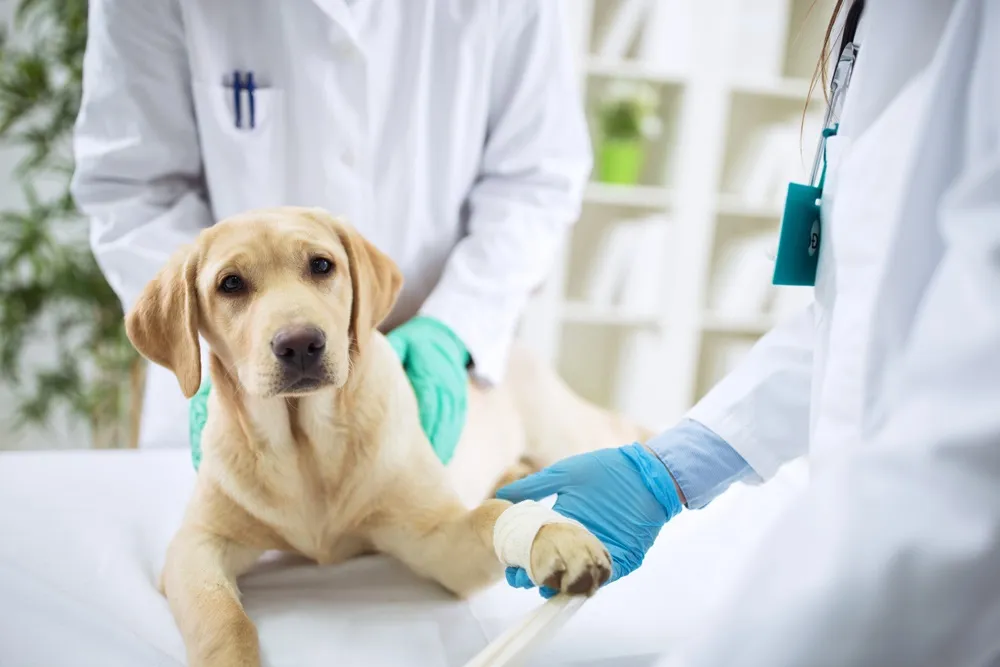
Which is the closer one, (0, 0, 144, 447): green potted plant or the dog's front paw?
the dog's front paw

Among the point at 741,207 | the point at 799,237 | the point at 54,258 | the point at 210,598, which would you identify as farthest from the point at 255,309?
the point at 741,207

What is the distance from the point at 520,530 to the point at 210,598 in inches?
12.2

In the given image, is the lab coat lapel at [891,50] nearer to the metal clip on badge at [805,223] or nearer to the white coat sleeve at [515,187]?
the metal clip on badge at [805,223]

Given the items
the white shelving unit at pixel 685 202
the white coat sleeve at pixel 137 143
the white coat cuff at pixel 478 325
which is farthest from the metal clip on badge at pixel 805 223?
the white shelving unit at pixel 685 202

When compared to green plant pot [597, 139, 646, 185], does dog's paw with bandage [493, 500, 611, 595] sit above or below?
below

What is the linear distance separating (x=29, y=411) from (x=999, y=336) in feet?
7.42

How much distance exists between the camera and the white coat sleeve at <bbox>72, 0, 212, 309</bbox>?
0.97 meters

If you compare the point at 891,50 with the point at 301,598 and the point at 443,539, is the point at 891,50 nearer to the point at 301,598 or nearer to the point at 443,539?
the point at 443,539

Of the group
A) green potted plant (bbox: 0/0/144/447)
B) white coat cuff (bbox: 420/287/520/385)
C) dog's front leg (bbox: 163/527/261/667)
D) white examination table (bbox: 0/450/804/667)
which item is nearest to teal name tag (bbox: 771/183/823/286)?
white examination table (bbox: 0/450/804/667)

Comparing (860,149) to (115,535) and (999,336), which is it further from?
(115,535)

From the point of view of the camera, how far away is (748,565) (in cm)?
53

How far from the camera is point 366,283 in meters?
0.82

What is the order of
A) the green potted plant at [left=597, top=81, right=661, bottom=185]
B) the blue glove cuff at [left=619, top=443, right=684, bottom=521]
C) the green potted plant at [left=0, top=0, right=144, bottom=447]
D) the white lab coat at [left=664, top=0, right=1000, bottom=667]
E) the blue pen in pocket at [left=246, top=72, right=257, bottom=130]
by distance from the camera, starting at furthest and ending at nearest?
1. the green potted plant at [left=597, top=81, right=661, bottom=185]
2. the green potted plant at [left=0, top=0, right=144, bottom=447]
3. the blue pen in pocket at [left=246, top=72, right=257, bottom=130]
4. the blue glove cuff at [left=619, top=443, right=684, bottom=521]
5. the white lab coat at [left=664, top=0, right=1000, bottom=667]

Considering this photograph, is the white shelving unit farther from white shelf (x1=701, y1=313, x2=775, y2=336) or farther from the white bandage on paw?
the white bandage on paw
